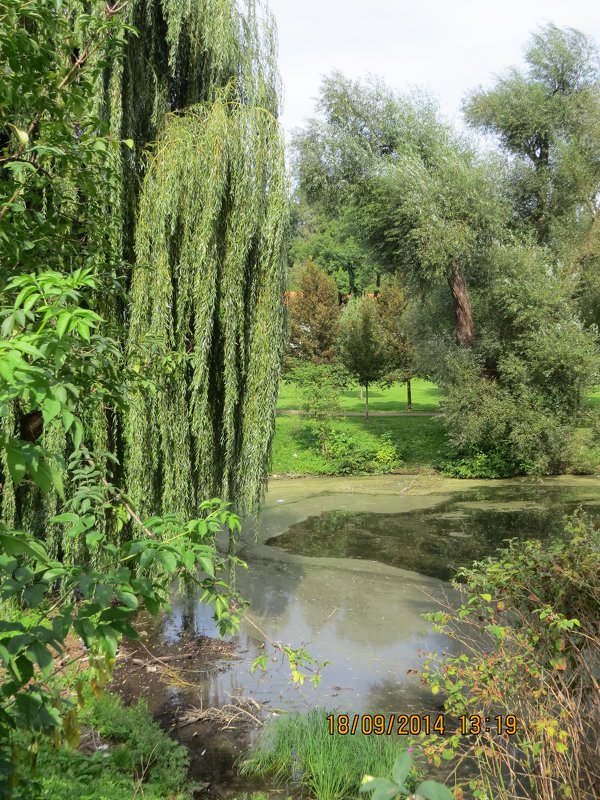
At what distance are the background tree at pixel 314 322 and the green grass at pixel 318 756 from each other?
18787 mm

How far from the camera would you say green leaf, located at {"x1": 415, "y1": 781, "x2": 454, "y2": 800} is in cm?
101

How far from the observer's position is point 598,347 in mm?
17609

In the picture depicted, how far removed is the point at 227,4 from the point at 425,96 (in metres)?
13.0

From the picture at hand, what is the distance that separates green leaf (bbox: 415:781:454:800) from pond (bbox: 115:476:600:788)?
377 centimetres

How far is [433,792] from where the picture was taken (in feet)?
3.36

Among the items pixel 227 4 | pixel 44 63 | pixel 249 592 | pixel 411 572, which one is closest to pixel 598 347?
pixel 411 572

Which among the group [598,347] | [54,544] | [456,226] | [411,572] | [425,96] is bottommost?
[411,572]

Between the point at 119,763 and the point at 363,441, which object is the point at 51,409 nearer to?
the point at 119,763

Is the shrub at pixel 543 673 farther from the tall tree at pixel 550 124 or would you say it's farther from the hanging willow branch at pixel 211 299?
the tall tree at pixel 550 124

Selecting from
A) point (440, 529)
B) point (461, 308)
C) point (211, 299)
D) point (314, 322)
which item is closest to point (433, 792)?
point (211, 299)

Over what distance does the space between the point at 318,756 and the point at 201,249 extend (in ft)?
15.3

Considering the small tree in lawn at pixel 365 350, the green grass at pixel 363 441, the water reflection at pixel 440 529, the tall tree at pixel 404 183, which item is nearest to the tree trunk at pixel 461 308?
the tall tree at pixel 404 183

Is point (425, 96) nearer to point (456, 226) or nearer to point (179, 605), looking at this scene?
point (456, 226)

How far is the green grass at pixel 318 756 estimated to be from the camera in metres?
4.61
